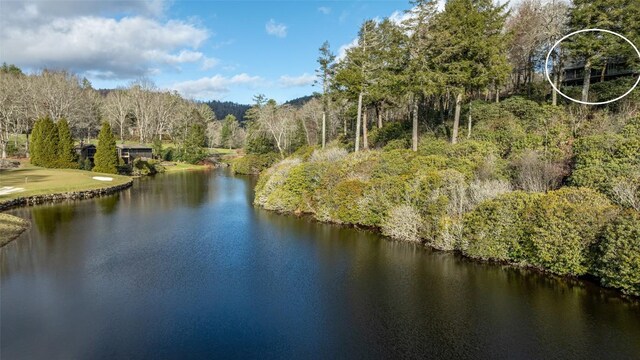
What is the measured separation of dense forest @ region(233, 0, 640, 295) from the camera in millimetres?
20062

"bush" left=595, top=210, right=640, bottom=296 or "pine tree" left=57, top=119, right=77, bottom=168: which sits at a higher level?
"pine tree" left=57, top=119, right=77, bottom=168

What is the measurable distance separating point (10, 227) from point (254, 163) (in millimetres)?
48126

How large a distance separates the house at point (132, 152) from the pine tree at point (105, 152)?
7.95 m

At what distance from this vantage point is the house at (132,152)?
233 feet

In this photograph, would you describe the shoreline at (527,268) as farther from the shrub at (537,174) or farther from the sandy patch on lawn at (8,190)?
the sandy patch on lawn at (8,190)

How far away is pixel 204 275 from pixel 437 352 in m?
12.6

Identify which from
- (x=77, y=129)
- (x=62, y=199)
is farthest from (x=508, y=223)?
(x=77, y=129)

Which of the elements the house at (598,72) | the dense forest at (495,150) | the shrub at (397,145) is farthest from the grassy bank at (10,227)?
the house at (598,72)

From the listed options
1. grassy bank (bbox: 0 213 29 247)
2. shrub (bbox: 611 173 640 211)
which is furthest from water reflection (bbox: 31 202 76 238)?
shrub (bbox: 611 173 640 211)

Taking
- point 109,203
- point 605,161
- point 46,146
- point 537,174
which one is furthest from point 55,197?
point 605,161

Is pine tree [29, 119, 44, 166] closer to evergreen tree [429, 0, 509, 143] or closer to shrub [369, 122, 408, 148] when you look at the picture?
shrub [369, 122, 408, 148]

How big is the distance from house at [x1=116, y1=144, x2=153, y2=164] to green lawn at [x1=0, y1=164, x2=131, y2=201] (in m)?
13.2

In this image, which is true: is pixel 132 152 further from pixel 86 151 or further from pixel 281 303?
pixel 281 303

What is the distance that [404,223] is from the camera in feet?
90.6
